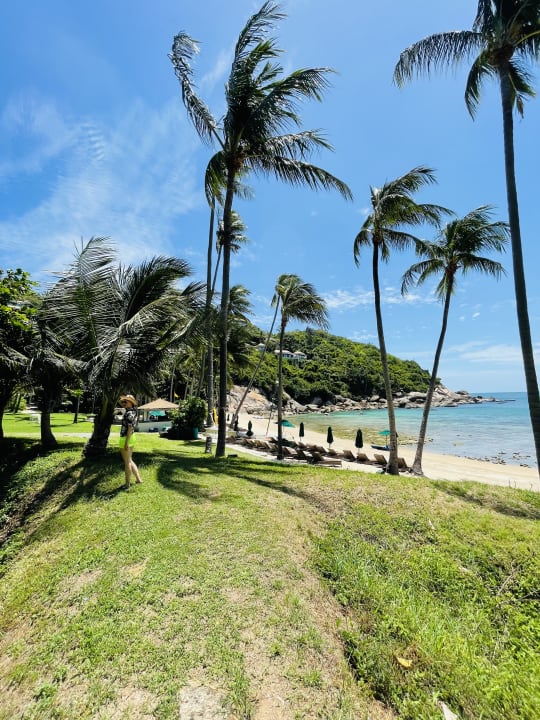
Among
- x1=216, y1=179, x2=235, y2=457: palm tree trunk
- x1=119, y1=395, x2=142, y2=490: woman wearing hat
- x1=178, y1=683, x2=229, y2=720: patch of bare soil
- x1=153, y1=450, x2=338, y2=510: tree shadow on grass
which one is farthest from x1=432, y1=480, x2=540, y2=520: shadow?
x1=119, y1=395, x2=142, y2=490: woman wearing hat

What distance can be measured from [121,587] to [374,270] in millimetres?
11843

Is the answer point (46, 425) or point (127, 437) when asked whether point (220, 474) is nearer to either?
point (127, 437)

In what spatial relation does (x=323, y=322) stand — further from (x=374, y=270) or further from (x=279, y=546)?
(x=279, y=546)

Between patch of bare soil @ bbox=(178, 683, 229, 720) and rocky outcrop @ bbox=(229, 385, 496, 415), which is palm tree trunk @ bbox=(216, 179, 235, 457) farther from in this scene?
rocky outcrop @ bbox=(229, 385, 496, 415)

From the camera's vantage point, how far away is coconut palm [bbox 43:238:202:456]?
8.19 metres

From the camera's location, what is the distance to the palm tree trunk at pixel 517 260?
6.50 meters

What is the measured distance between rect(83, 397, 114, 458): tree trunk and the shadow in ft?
28.3

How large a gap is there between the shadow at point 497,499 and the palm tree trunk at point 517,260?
0.91m

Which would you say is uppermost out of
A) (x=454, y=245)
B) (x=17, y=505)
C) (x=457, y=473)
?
(x=454, y=245)

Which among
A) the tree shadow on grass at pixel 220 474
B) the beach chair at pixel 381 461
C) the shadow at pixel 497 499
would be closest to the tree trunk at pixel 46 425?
the tree shadow on grass at pixel 220 474

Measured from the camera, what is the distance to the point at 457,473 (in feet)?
47.7

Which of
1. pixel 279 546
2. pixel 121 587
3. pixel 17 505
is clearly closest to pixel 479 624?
pixel 279 546

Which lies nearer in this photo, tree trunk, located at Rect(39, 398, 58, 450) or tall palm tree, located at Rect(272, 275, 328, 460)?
tree trunk, located at Rect(39, 398, 58, 450)

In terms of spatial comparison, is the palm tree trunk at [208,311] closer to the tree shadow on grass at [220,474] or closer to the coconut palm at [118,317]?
the coconut palm at [118,317]
